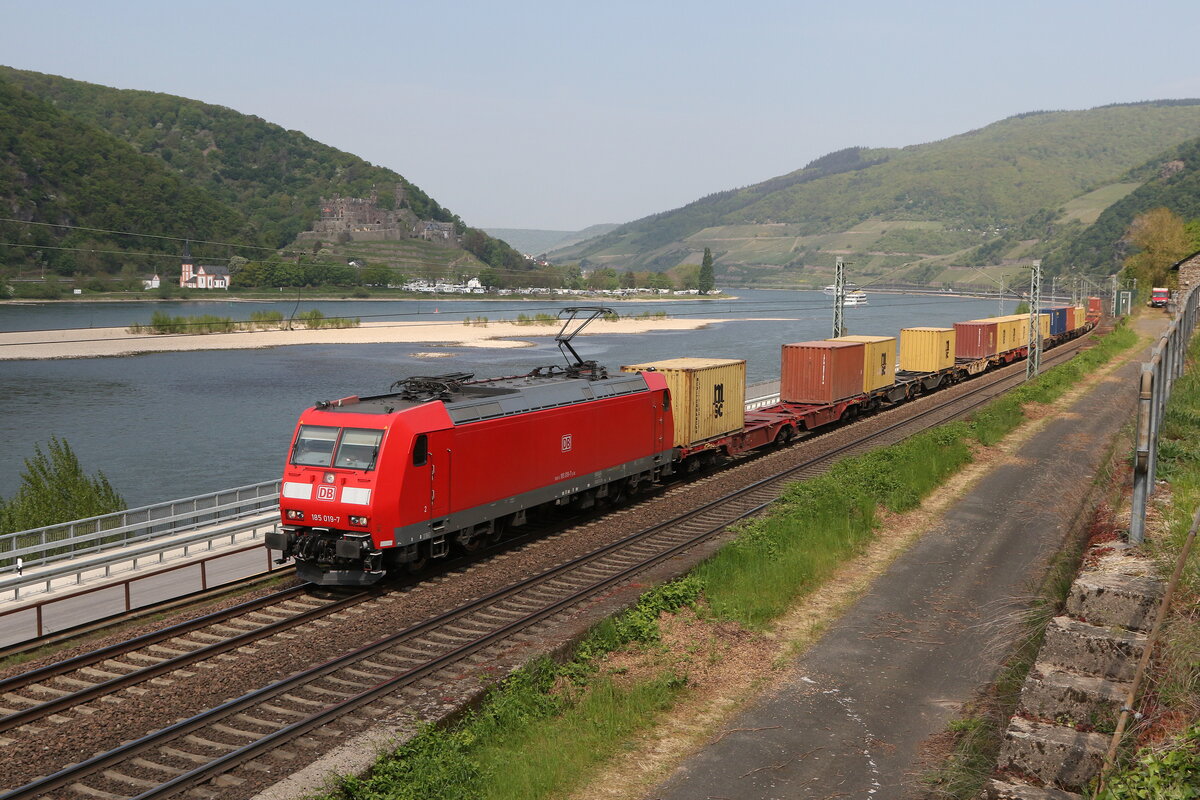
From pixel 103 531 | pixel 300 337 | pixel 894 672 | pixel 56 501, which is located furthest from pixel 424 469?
pixel 300 337

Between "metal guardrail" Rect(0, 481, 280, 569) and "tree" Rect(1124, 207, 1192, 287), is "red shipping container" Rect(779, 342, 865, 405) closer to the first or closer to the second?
"metal guardrail" Rect(0, 481, 280, 569)

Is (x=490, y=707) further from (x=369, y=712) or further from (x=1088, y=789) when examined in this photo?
(x=1088, y=789)

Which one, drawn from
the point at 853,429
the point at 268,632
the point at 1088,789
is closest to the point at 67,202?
the point at 853,429

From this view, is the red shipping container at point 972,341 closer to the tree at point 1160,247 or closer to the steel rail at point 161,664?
the steel rail at point 161,664

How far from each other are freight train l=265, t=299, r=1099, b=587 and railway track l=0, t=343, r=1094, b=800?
2073mm

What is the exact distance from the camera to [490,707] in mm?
11203

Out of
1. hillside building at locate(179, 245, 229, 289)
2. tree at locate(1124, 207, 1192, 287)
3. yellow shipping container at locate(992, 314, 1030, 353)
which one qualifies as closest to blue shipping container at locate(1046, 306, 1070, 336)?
yellow shipping container at locate(992, 314, 1030, 353)

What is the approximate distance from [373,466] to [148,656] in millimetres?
4654

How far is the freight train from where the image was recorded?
659 inches

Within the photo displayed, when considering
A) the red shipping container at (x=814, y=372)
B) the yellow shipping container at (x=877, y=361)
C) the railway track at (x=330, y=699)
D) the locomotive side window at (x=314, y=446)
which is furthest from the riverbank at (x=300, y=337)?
the railway track at (x=330, y=699)

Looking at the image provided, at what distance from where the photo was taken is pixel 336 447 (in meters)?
17.2

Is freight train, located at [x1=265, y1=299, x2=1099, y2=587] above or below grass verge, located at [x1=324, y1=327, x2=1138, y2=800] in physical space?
above

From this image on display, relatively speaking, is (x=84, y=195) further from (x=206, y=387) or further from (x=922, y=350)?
(x=922, y=350)

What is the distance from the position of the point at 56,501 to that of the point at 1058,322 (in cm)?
7270
